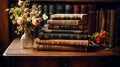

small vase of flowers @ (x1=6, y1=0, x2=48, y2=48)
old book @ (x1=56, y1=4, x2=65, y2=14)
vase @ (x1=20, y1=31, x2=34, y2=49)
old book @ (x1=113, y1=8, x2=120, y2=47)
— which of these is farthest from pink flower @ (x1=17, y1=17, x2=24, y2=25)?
old book @ (x1=113, y1=8, x2=120, y2=47)

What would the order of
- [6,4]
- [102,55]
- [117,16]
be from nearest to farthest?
[102,55] → [117,16] → [6,4]

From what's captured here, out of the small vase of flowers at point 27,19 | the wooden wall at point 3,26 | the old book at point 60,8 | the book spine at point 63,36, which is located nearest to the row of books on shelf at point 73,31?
the book spine at point 63,36

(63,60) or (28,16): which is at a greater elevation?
(28,16)

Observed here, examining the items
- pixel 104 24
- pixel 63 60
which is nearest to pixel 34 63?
pixel 63 60

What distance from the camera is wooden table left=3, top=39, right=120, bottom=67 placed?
5.90 feet

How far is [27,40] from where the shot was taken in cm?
198

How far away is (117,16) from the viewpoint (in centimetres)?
195

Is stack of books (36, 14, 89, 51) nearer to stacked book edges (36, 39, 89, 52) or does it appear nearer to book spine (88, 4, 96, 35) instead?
stacked book edges (36, 39, 89, 52)

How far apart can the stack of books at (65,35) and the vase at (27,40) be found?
0.11 m

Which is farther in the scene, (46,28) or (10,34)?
(10,34)

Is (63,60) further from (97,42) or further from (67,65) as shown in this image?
(97,42)

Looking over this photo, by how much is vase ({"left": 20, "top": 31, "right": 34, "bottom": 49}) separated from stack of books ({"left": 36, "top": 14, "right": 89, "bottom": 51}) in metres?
0.11

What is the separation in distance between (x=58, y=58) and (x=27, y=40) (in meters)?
0.31

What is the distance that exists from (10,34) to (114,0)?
957 millimetres
